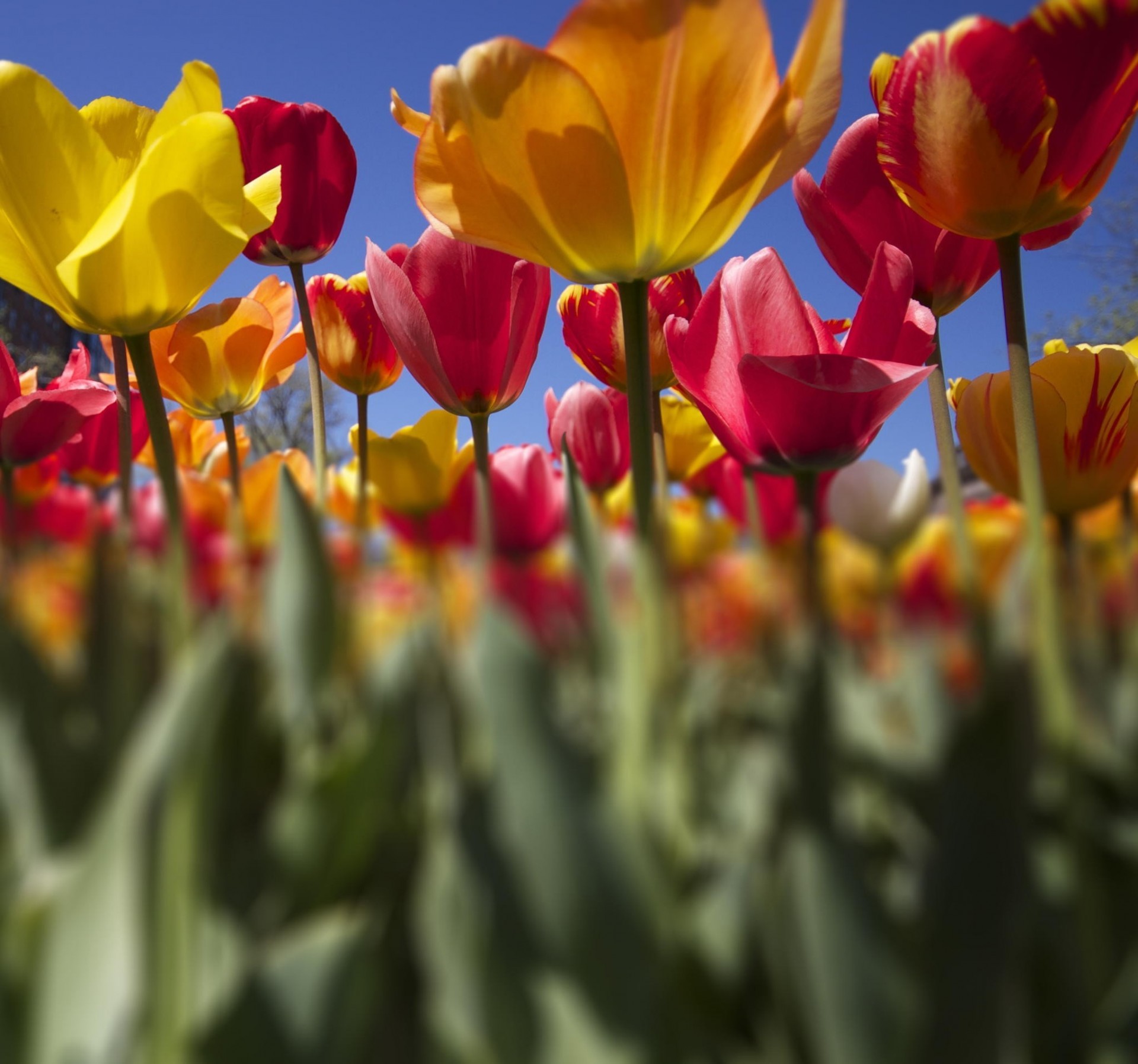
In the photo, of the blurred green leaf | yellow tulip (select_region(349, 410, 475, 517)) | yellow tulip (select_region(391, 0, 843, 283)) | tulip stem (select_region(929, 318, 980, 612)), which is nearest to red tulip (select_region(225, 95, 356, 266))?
yellow tulip (select_region(349, 410, 475, 517))

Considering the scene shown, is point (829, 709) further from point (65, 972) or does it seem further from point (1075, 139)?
point (1075, 139)

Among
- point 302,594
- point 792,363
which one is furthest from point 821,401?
point 302,594

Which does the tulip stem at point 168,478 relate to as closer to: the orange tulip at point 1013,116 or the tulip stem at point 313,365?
the tulip stem at point 313,365

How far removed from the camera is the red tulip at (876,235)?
44cm

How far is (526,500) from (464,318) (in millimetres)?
165

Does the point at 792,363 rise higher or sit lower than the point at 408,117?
lower

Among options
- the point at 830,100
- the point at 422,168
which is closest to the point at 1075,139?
the point at 830,100

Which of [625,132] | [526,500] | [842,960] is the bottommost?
[842,960]

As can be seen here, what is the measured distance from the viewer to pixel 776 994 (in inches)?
7.3

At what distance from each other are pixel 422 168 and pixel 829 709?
0.86 ft

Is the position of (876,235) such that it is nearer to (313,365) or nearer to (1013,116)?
(1013,116)

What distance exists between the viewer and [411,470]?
0.54 meters

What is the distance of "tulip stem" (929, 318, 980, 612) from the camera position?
265mm

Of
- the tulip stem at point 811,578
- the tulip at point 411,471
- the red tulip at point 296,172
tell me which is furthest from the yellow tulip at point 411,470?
the tulip stem at point 811,578
